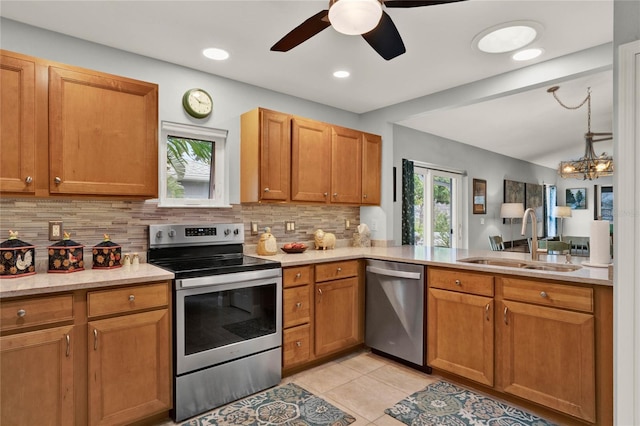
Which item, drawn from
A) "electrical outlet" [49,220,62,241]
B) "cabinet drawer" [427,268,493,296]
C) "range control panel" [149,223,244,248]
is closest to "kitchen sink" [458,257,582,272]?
"cabinet drawer" [427,268,493,296]

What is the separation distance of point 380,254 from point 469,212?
315cm

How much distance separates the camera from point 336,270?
9.98 ft

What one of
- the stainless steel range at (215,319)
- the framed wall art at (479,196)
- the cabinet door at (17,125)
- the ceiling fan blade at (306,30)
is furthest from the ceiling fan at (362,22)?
the framed wall art at (479,196)

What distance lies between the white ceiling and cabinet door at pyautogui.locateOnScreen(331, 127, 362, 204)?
395mm

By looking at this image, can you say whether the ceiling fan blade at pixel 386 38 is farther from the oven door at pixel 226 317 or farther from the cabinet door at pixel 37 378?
the cabinet door at pixel 37 378

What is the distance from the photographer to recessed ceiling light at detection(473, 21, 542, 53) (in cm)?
221

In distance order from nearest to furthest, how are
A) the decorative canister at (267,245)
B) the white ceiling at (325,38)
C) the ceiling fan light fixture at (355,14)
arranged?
the ceiling fan light fixture at (355,14) → the white ceiling at (325,38) → the decorative canister at (267,245)

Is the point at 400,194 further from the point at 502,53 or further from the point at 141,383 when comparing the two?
the point at 141,383

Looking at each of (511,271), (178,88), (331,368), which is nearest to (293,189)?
(178,88)

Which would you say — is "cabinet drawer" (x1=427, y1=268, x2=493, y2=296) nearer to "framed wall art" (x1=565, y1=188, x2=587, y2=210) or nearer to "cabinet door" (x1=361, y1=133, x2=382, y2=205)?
"cabinet door" (x1=361, y1=133, x2=382, y2=205)

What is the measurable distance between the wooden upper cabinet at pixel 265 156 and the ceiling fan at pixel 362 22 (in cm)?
98

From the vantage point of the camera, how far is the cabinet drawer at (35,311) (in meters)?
1.67

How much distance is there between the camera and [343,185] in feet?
11.6

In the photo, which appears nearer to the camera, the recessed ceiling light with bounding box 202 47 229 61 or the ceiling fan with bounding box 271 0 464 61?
the ceiling fan with bounding box 271 0 464 61
